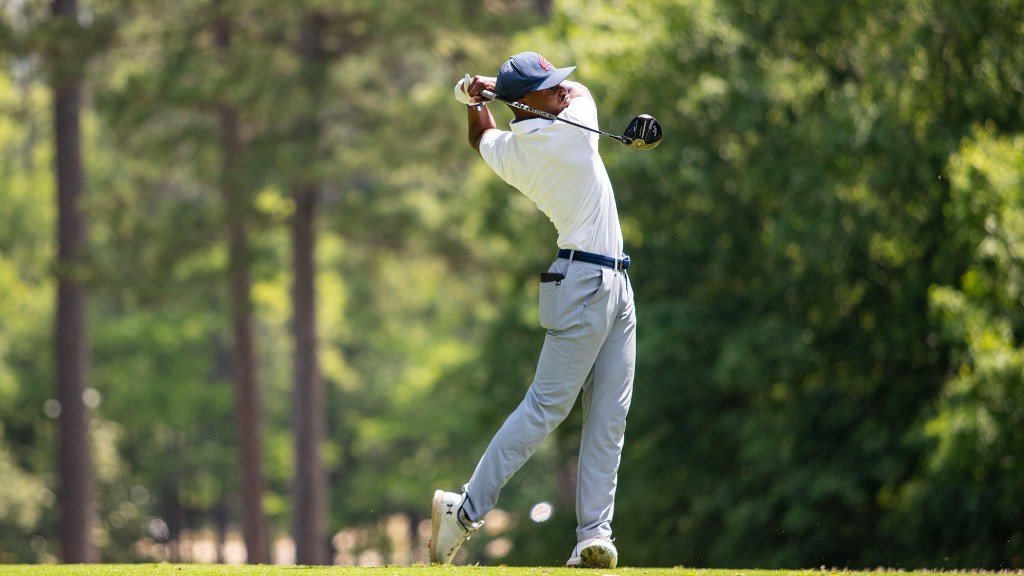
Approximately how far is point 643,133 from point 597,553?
1806mm

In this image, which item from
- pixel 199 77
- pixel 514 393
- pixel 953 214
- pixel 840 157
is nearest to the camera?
pixel 953 214

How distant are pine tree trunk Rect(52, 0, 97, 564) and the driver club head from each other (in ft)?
67.6

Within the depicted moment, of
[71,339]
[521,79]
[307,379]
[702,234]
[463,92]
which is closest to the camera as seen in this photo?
[521,79]

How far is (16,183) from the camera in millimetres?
38656

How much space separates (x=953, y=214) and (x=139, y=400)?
26.0m

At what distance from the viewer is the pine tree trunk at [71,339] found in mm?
25812

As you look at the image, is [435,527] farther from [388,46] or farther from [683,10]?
[388,46]

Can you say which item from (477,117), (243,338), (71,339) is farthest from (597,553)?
(243,338)

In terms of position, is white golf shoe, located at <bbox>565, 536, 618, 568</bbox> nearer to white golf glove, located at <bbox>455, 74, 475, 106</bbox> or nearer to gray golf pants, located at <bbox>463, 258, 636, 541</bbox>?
gray golf pants, located at <bbox>463, 258, 636, 541</bbox>

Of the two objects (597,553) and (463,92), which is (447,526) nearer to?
(597,553)

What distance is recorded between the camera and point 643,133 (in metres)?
6.42

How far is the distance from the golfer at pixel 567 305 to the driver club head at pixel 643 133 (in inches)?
6.3

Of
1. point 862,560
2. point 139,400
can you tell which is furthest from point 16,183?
point 862,560

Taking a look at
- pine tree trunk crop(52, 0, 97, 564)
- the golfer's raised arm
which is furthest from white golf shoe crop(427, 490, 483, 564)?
pine tree trunk crop(52, 0, 97, 564)
